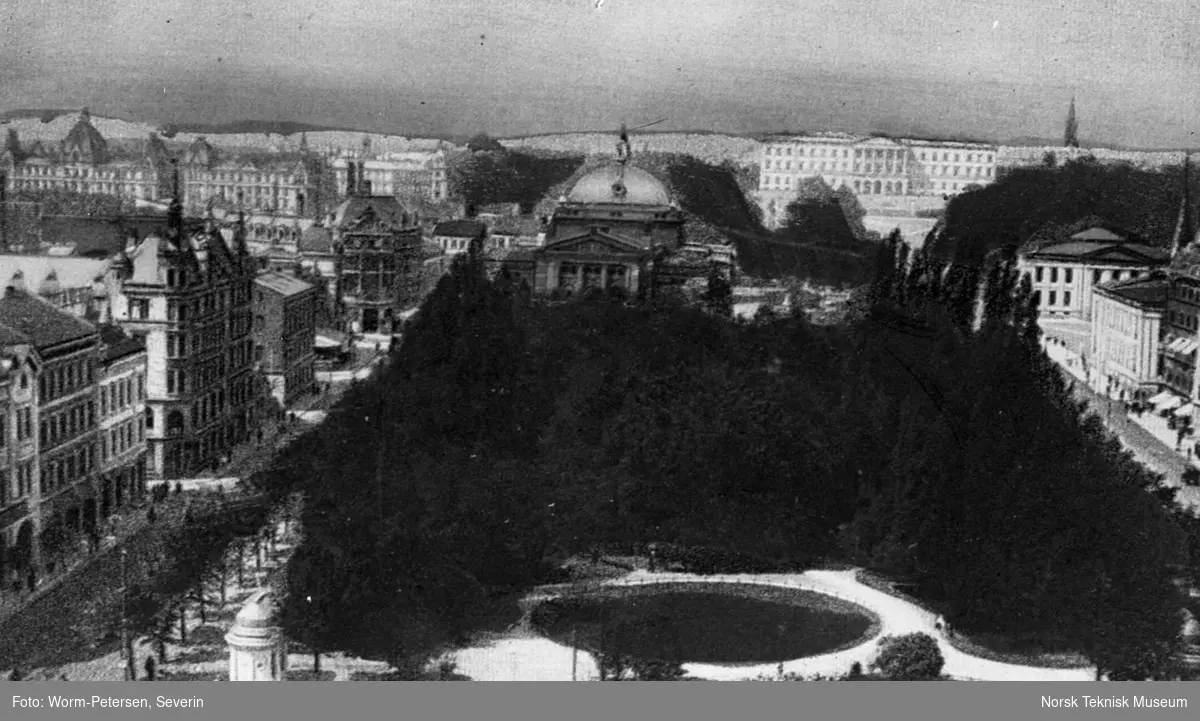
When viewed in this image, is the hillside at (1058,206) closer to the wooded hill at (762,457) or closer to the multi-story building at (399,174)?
the wooded hill at (762,457)

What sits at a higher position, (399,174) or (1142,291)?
(399,174)

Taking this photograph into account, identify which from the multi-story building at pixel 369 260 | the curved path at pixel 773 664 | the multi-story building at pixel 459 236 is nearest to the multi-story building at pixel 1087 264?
the curved path at pixel 773 664

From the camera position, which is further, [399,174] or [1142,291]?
[1142,291]

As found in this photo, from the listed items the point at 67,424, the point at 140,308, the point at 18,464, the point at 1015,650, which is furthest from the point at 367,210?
the point at 1015,650

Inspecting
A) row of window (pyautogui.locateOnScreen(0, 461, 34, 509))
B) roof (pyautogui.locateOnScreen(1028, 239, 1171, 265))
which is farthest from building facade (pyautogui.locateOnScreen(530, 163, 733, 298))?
row of window (pyautogui.locateOnScreen(0, 461, 34, 509))

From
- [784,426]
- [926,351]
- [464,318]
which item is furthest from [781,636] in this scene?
[464,318]

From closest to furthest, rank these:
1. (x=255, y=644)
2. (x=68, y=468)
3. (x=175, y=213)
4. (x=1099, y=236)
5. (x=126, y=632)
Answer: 1. (x=255, y=644)
2. (x=126, y=632)
3. (x=68, y=468)
4. (x=175, y=213)
5. (x=1099, y=236)

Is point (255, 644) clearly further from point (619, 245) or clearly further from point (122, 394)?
point (619, 245)
